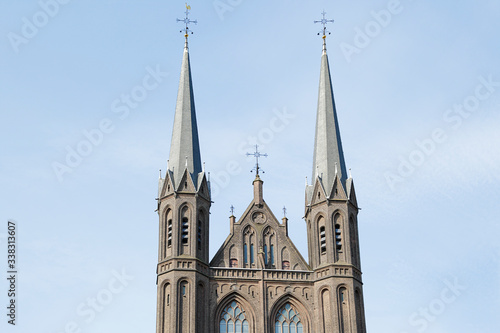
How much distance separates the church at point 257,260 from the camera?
55.4 m


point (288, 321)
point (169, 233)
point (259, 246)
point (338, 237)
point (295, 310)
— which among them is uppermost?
point (169, 233)

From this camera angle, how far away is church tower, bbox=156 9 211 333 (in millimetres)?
54375

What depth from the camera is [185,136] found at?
61.2 metres

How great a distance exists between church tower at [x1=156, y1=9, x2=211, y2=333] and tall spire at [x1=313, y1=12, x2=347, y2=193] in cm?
855

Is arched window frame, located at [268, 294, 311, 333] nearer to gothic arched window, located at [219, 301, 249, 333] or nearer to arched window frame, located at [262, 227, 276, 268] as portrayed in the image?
gothic arched window, located at [219, 301, 249, 333]

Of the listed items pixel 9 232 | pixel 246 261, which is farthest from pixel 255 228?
pixel 9 232

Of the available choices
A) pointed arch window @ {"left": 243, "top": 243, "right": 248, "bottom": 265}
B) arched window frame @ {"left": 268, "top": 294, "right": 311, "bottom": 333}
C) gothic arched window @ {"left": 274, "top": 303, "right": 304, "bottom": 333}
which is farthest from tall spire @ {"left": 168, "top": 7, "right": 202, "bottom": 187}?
gothic arched window @ {"left": 274, "top": 303, "right": 304, "bottom": 333}

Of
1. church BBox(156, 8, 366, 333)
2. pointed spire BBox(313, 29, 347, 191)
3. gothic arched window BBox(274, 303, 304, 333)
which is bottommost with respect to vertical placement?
gothic arched window BBox(274, 303, 304, 333)

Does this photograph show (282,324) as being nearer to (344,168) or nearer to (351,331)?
(351,331)

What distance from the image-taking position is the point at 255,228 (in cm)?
6000

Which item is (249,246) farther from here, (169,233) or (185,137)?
(185,137)

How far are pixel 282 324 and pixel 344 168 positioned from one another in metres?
12.7

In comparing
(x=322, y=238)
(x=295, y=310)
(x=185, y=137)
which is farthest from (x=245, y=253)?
(x=185, y=137)

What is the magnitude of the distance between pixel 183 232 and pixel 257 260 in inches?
221
